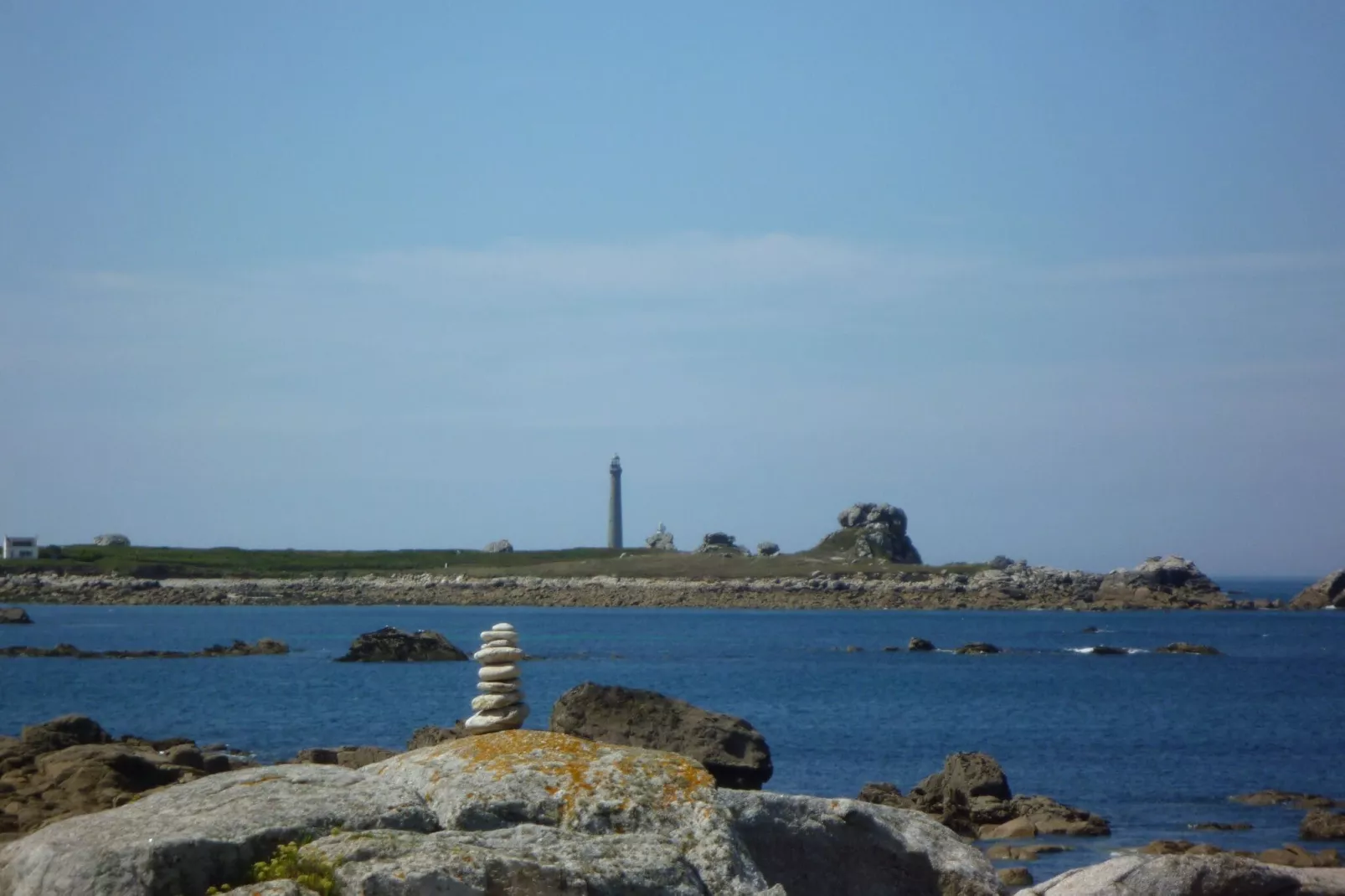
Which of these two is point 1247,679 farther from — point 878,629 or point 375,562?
point 375,562

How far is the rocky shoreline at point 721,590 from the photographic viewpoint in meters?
136

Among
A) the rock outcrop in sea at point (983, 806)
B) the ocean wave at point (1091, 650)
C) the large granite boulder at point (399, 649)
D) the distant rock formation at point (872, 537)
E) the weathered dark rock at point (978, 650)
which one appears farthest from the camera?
the distant rock formation at point (872, 537)

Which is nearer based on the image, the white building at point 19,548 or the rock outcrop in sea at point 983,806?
the rock outcrop in sea at point 983,806

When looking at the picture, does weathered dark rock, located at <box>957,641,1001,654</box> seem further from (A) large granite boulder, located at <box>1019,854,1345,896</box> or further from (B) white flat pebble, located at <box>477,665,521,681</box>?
(B) white flat pebble, located at <box>477,665,521,681</box>

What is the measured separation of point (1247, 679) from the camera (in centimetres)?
6819

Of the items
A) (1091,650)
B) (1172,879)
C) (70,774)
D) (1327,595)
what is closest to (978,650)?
(1091,650)

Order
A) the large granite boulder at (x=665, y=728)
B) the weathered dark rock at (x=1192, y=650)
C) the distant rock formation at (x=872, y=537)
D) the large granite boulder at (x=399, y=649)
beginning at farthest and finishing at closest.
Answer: the distant rock formation at (x=872, y=537), the weathered dark rock at (x=1192, y=650), the large granite boulder at (x=399, y=649), the large granite boulder at (x=665, y=728)

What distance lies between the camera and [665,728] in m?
18.9

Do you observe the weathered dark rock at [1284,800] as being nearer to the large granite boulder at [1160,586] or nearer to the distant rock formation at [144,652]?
the distant rock formation at [144,652]

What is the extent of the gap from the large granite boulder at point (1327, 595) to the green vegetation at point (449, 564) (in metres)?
34.0

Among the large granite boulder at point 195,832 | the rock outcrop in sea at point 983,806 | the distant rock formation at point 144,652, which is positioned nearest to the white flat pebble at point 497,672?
the large granite boulder at point 195,832

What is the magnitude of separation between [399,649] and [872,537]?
9889 centimetres

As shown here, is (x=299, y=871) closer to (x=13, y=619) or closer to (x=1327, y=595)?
(x=13, y=619)

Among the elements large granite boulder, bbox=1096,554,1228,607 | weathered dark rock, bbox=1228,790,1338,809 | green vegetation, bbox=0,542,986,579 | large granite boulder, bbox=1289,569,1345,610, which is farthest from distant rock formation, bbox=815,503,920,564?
weathered dark rock, bbox=1228,790,1338,809
